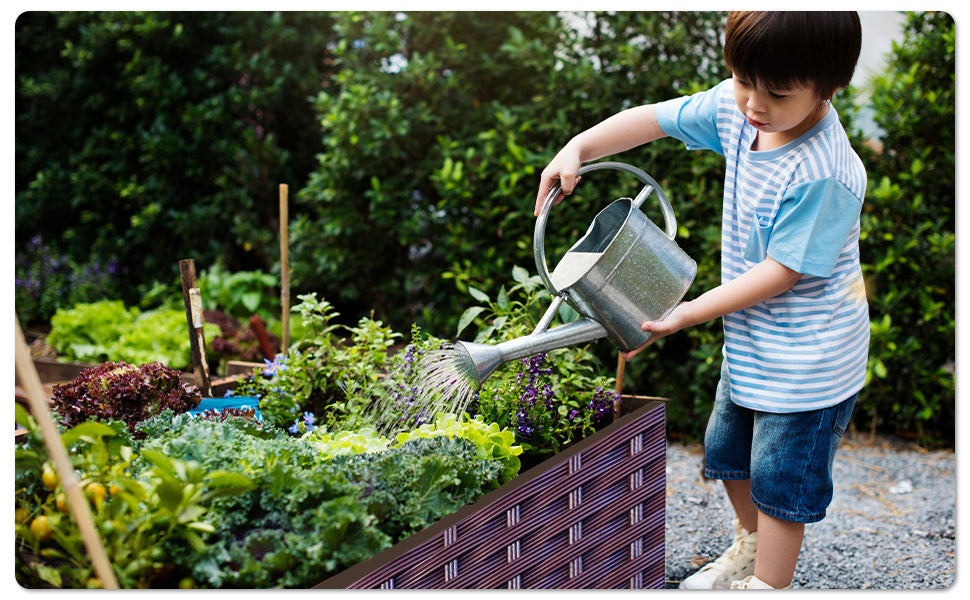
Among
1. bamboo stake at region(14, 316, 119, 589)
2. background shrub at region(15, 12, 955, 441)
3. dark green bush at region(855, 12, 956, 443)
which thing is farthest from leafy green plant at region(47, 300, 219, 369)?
dark green bush at region(855, 12, 956, 443)

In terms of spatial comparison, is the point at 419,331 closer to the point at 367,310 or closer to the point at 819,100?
the point at 819,100

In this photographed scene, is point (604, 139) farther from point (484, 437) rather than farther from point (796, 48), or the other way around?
point (484, 437)

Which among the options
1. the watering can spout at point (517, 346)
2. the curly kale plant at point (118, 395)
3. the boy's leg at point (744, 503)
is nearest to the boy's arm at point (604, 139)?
the watering can spout at point (517, 346)

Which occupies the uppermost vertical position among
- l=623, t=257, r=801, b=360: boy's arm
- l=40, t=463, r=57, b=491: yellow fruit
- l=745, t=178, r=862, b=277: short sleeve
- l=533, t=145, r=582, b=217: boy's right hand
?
l=533, t=145, r=582, b=217: boy's right hand

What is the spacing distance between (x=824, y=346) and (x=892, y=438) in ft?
6.44

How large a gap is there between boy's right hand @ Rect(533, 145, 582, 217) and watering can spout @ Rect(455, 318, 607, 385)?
261 mm

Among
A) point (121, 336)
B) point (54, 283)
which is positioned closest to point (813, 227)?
point (121, 336)

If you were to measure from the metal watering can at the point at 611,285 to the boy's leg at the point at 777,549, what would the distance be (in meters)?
0.48

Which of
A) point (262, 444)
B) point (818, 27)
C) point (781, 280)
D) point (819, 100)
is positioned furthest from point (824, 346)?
point (262, 444)

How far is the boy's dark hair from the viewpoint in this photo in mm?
1311

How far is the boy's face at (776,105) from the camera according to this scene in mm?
1350

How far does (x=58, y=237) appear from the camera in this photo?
442 cm

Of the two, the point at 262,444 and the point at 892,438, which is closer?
the point at 262,444

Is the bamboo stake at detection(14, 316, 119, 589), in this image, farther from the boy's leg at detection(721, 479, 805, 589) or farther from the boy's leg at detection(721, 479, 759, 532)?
the boy's leg at detection(721, 479, 759, 532)
